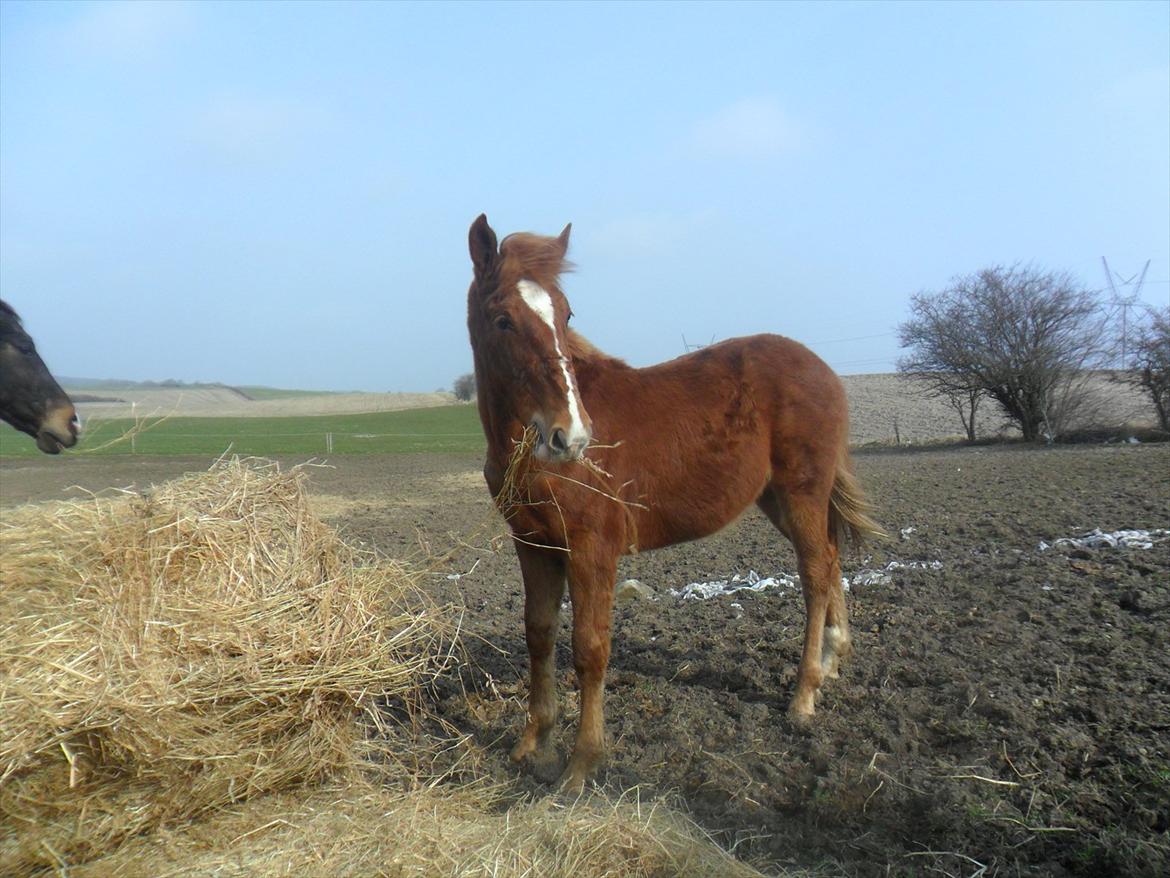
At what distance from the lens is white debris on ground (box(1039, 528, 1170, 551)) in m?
6.29

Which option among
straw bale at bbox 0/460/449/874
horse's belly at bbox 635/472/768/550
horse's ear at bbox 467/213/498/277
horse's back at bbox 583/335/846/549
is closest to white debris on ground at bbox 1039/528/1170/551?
horse's back at bbox 583/335/846/549

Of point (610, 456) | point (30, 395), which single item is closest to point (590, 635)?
point (610, 456)

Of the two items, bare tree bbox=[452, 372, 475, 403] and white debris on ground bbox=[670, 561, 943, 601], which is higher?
bare tree bbox=[452, 372, 475, 403]

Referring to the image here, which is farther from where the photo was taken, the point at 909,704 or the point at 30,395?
the point at 30,395

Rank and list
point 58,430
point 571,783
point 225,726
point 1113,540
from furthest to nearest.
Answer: point 1113,540 → point 58,430 → point 571,783 → point 225,726

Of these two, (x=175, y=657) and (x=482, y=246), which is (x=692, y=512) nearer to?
(x=482, y=246)

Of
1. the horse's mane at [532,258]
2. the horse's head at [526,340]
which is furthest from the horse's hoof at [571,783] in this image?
the horse's mane at [532,258]

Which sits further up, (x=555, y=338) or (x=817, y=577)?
(x=555, y=338)

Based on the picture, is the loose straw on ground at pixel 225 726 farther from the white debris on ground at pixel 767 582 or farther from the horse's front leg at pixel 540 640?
the white debris on ground at pixel 767 582

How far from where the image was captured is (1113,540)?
21.6ft

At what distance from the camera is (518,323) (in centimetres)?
347

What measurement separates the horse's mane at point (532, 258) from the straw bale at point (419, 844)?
2212 mm

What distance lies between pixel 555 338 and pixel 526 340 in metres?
0.12

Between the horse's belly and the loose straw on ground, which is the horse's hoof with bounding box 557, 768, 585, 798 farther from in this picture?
the horse's belly
